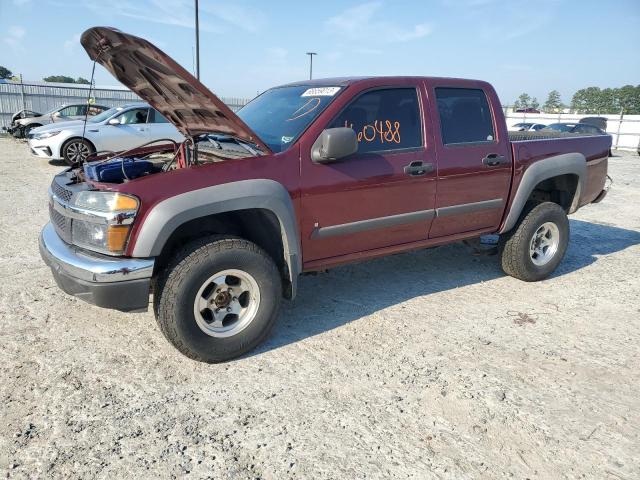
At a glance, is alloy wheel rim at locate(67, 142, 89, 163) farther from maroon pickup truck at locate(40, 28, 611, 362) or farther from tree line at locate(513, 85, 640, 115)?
tree line at locate(513, 85, 640, 115)

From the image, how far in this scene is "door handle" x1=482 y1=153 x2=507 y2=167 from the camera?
406 centimetres

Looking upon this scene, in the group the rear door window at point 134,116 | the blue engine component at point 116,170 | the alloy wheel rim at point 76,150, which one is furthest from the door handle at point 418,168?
the alloy wheel rim at point 76,150

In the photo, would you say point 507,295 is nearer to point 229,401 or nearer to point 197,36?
point 229,401

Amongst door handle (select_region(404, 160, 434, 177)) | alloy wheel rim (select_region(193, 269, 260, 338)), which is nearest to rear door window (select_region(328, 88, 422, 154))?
door handle (select_region(404, 160, 434, 177))

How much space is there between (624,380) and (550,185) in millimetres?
2496

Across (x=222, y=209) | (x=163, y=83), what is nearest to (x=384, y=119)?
(x=222, y=209)

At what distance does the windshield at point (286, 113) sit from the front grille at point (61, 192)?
1.34m

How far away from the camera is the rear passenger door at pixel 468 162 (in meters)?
3.86

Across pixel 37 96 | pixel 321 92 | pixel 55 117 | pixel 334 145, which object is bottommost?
pixel 334 145

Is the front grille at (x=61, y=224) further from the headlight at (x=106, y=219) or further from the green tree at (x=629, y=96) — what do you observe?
the green tree at (x=629, y=96)

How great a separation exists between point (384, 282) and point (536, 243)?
164 centimetres

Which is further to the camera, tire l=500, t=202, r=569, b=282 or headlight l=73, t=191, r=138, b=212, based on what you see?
tire l=500, t=202, r=569, b=282

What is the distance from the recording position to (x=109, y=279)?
2.66 metres

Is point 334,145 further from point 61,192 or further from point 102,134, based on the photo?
point 102,134
